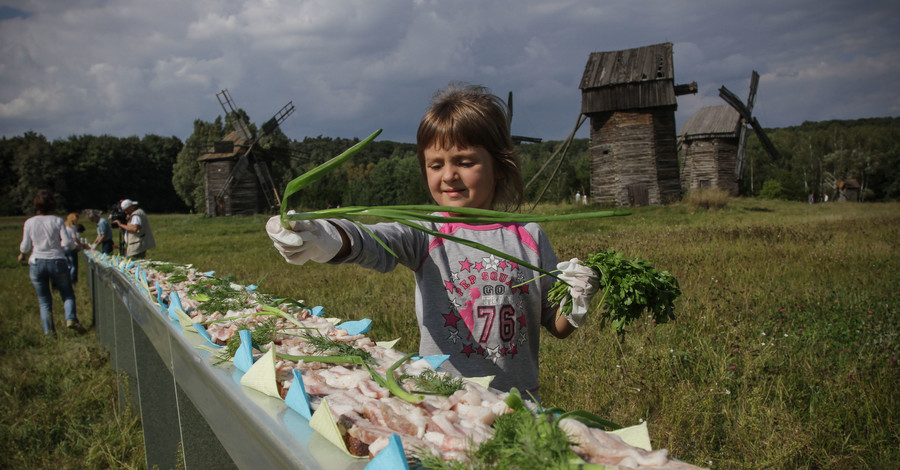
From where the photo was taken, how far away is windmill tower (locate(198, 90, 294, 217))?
3306 cm

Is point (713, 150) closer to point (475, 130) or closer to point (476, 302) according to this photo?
point (475, 130)

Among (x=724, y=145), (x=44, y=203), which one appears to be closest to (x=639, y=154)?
(x=724, y=145)

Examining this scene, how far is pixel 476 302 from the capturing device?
1.71 m

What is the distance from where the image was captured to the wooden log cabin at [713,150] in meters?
31.1

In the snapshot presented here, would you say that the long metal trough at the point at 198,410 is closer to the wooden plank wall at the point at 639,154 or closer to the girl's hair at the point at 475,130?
the girl's hair at the point at 475,130

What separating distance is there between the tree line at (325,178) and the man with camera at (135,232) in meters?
40.7

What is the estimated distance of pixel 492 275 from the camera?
1.72 metres

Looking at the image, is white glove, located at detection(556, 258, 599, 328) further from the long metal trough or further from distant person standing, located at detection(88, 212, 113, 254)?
distant person standing, located at detection(88, 212, 113, 254)

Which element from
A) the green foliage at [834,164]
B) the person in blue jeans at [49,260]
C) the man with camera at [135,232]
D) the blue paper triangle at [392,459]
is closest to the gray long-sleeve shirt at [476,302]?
the blue paper triangle at [392,459]

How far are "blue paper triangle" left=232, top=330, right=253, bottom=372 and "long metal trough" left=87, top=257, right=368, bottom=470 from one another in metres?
0.03

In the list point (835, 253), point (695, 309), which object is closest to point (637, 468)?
point (695, 309)

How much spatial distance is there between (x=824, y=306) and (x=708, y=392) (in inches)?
107

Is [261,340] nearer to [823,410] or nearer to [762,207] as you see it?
[823,410]

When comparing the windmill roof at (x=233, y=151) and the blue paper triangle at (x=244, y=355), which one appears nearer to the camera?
the blue paper triangle at (x=244, y=355)
